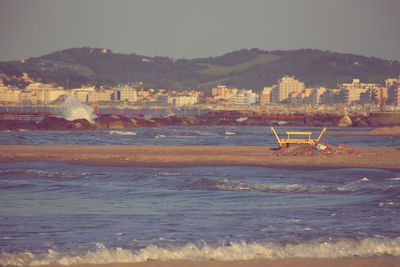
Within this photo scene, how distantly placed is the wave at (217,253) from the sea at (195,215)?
0.5 inches

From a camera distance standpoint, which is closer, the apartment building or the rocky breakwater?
the rocky breakwater

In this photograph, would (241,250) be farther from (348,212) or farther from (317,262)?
(348,212)

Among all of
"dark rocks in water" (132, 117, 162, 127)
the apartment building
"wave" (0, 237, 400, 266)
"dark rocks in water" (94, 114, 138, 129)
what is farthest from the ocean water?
the apartment building

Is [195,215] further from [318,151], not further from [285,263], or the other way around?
[318,151]

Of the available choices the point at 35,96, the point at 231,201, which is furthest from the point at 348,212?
the point at 35,96

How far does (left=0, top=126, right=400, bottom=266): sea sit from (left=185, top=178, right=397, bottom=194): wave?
21mm

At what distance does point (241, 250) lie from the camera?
741cm

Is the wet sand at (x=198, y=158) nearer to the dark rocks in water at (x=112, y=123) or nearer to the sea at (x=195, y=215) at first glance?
the sea at (x=195, y=215)

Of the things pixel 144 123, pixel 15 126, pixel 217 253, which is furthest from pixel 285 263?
pixel 144 123

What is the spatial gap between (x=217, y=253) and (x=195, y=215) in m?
Result: 2.65

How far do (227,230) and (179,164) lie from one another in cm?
1029

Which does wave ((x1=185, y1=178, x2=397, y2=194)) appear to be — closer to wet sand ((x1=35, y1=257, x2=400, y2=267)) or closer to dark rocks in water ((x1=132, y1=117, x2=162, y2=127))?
wet sand ((x1=35, y1=257, x2=400, y2=267))

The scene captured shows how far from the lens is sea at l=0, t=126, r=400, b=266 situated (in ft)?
24.3

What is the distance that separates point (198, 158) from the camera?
67.5 ft
